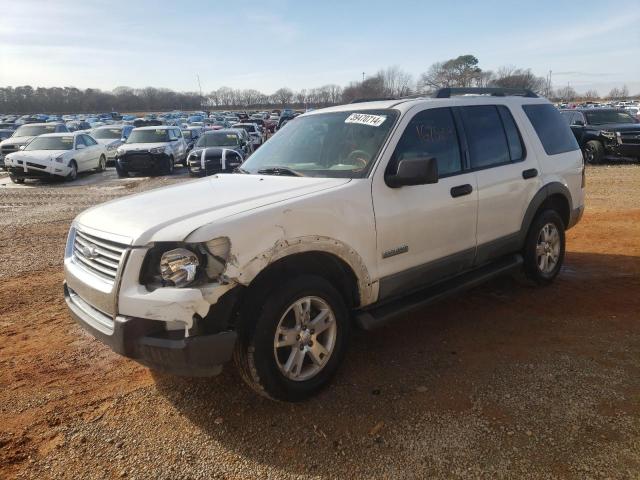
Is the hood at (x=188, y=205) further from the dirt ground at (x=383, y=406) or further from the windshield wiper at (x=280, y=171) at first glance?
the dirt ground at (x=383, y=406)

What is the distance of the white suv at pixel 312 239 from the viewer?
266 cm

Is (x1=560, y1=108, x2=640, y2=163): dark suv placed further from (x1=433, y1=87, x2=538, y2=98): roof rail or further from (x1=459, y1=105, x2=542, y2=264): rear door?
(x1=459, y1=105, x2=542, y2=264): rear door

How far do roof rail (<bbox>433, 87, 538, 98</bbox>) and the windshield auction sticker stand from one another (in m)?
0.76

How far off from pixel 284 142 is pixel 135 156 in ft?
45.7

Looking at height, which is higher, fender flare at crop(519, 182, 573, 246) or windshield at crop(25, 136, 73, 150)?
windshield at crop(25, 136, 73, 150)

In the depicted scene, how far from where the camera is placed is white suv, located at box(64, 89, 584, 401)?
8.72 ft

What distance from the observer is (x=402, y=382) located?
3400mm

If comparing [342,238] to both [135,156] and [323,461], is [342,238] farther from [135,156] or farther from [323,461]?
[135,156]

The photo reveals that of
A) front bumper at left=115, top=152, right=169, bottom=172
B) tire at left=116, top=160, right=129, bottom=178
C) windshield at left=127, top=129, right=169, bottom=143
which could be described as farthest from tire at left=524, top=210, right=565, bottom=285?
windshield at left=127, top=129, right=169, bottom=143

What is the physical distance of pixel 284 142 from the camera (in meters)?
4.36

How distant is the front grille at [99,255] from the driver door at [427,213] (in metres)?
1.67

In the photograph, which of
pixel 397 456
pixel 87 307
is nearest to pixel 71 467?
pixel 87 307

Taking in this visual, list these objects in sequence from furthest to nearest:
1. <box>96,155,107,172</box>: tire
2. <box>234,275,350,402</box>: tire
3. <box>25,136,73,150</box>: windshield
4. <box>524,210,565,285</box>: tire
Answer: <box>96,155,107,172</box>: tire < <box>25,136,73,150</box>: windshield < <box>524,210,565,285</box>: tire < <box>234,275,350,402</box>: tire

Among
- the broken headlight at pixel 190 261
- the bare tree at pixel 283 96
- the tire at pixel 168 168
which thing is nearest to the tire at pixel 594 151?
the tire at pixel 168 168
